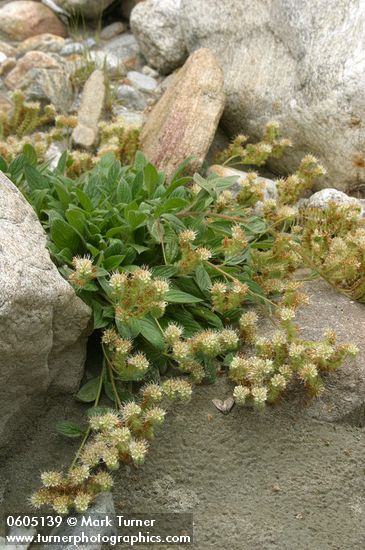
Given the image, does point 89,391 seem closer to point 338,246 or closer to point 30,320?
point 30,320

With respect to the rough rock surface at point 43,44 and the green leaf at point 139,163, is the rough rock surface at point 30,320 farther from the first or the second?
the rough rock surface at point 43,44

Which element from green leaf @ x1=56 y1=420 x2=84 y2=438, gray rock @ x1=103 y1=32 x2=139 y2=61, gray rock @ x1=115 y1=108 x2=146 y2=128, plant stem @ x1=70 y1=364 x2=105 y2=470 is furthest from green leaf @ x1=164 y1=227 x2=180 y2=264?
gray rock @ x1=103 y1=32 x2=139 y2=61

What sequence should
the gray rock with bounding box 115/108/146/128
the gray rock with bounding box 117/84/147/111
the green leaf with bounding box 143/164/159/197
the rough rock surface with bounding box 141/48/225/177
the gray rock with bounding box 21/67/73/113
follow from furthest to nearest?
1. the gray rock with bounding box 117/84/147/111
2. the gray rock with bounding box 21/67/73/113
3. the gray rock with bounding box 115/108/146/128
4. the rough rock surface with bounding box 141/48/225/177
5. the green leaf with bounding box 143/164/159/197

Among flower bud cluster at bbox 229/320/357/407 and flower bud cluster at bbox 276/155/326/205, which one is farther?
flower bud cluster at bbox 276/155/326/205

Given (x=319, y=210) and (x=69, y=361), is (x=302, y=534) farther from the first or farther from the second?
(x=319, y=210)

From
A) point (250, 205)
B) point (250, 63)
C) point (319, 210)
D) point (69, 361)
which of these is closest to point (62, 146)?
point (250, 63)

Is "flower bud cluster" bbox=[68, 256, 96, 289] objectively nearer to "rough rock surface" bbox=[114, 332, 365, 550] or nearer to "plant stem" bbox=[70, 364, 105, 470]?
"plant stem" bbox=[70, 364, 105, 470]
